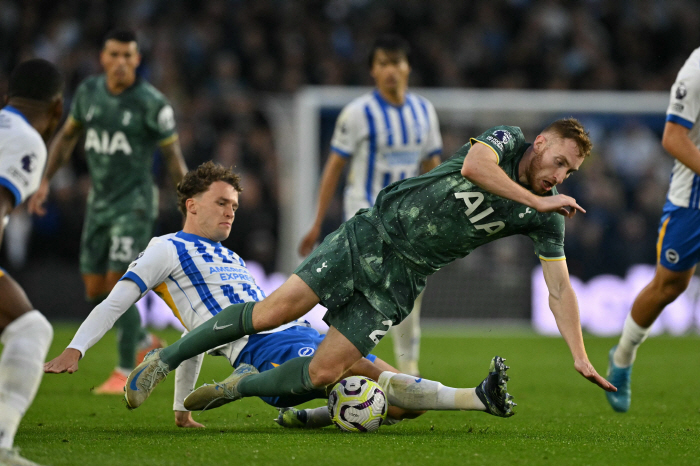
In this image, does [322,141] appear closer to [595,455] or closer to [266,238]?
[266,238]

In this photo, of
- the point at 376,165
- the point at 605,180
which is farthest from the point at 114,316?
the point at 605,180

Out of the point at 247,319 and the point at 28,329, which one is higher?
the point at 28,329

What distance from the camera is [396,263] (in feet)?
15.2

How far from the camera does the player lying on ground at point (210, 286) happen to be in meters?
4.75

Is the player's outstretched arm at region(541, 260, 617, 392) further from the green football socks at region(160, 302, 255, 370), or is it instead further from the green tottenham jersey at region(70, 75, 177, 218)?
the green tottenham jersey at region(70, 75, 177, 218)

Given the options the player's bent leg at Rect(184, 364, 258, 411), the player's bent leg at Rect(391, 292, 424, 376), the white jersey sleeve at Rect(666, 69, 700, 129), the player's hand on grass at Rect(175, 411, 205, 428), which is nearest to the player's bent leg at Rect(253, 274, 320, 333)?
the player's bent leg at Rect(184, 364, 258, 411)

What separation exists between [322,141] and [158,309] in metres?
3.54

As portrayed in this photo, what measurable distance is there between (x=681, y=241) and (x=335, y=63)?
37.3 ft

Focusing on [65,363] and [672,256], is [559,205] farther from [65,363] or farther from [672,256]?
[65,363]

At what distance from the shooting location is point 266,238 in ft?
44.7

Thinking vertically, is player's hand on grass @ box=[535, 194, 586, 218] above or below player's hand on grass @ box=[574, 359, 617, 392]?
above

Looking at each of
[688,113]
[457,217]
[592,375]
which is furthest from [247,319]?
[688,113]

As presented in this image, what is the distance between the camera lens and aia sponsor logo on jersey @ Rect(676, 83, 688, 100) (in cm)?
559

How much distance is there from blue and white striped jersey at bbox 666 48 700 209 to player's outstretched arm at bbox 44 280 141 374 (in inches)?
133
